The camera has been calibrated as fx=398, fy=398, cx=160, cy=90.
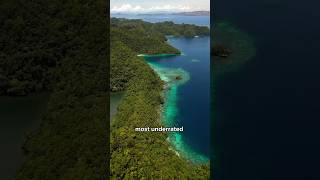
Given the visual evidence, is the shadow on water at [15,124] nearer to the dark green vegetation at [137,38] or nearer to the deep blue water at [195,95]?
the dark green vegetation at [137,38]

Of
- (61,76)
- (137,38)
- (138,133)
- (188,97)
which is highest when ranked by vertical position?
(137,38)

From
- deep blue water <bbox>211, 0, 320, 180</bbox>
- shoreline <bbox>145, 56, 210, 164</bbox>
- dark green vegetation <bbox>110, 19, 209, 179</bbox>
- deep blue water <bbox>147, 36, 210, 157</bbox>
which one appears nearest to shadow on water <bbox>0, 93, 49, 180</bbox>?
dark green vegetation <bbox>110, 19, 209, 179</bbox>

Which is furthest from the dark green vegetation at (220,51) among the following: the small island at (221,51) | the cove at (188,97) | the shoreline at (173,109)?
the shoreline at (173,109)

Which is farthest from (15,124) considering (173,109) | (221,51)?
(221,51)

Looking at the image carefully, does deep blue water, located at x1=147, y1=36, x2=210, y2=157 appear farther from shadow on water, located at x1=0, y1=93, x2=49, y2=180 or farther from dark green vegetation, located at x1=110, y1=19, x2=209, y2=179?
shadow on water, located at x1=0, y1=93, x2=49, y2=180

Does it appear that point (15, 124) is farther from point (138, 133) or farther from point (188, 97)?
point (188, 97)

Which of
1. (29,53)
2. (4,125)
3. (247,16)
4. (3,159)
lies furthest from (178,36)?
(3,159)
